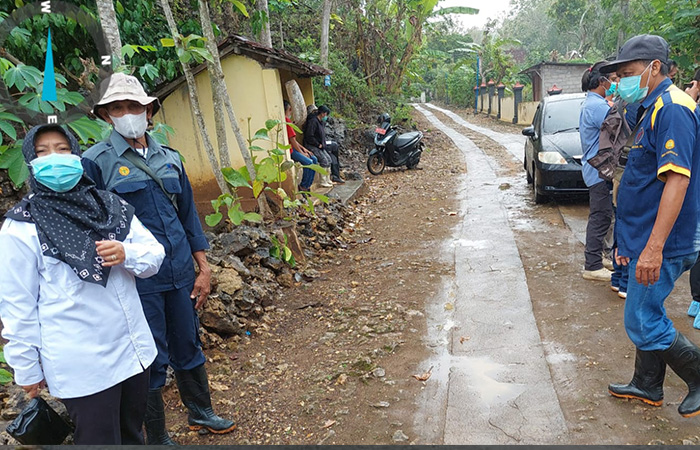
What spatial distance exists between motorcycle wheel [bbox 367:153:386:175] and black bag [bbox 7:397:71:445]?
11.2 metres

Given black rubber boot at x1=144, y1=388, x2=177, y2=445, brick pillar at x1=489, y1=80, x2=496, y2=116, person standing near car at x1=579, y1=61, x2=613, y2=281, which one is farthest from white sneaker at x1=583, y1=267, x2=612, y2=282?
brick pillar at x1=489, y1=80, x2=496, y2=116

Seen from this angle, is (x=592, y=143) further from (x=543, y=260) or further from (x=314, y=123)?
(x=314, y=123)

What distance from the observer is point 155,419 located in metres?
2.89

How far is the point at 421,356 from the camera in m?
4.04

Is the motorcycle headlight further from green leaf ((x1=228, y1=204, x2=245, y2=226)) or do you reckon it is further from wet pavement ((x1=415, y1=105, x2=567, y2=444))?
green leaf ((x1=228, y1=204, x2=245, y2=226))

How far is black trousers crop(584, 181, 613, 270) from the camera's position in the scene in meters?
5.00

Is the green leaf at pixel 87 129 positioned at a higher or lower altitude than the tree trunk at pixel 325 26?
lower

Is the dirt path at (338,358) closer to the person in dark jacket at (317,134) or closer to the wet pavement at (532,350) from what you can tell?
the wet pavement at (532,350)

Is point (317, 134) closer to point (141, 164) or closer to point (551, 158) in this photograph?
point (551, 158)

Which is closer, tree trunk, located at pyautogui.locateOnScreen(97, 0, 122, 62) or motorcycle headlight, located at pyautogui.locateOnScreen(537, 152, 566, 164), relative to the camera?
tree trunk, located at pyautogui.locateOnScreen(97, 0, 122, 62)

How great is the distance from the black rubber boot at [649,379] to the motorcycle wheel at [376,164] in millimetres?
10208

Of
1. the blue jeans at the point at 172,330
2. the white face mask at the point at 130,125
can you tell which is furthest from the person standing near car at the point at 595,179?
the white face mask at the point at 130,125

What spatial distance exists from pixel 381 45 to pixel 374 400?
734 inches

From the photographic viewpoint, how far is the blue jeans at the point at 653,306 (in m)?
2.78
